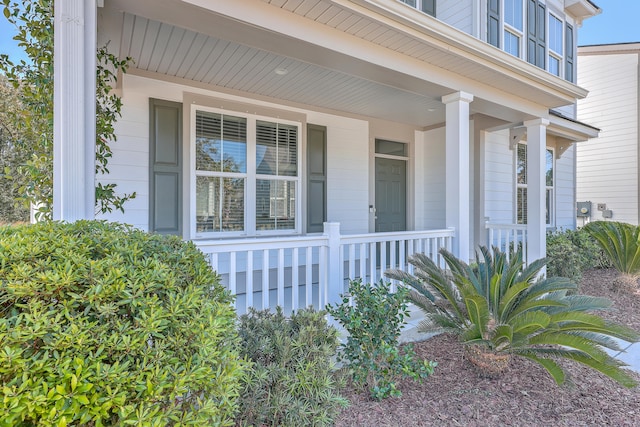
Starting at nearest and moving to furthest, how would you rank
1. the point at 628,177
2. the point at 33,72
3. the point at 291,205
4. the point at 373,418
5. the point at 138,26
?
the point at 373,418
the point at 33,72
the point at 138,26
the point at 291,205
the point at 628,177

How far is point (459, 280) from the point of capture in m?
2.67

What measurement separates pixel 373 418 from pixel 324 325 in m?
0.62

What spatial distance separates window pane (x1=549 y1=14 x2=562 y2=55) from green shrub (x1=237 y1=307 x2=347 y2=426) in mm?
7403

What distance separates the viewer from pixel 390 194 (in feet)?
21.9

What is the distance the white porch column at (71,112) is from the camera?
2080 millimetres

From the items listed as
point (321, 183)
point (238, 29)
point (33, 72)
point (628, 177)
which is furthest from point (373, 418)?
point (628, 177)

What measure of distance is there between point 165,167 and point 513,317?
401cm

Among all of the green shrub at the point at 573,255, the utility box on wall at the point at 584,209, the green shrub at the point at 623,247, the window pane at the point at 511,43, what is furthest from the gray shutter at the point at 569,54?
the utility box on wall at the point at 584,209

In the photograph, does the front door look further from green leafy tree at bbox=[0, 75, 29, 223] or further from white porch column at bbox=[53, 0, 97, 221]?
green leafy tree at bbox=[0, 75, 29, 223]

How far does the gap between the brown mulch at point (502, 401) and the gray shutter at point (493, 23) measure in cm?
456

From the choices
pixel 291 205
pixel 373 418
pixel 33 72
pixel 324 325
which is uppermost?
pixel 33 72

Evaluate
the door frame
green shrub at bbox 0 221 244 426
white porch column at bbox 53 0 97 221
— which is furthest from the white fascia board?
the door frame

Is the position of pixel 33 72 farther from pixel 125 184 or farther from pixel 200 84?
pixel 200 84

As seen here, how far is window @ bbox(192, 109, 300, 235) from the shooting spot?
4.62m
